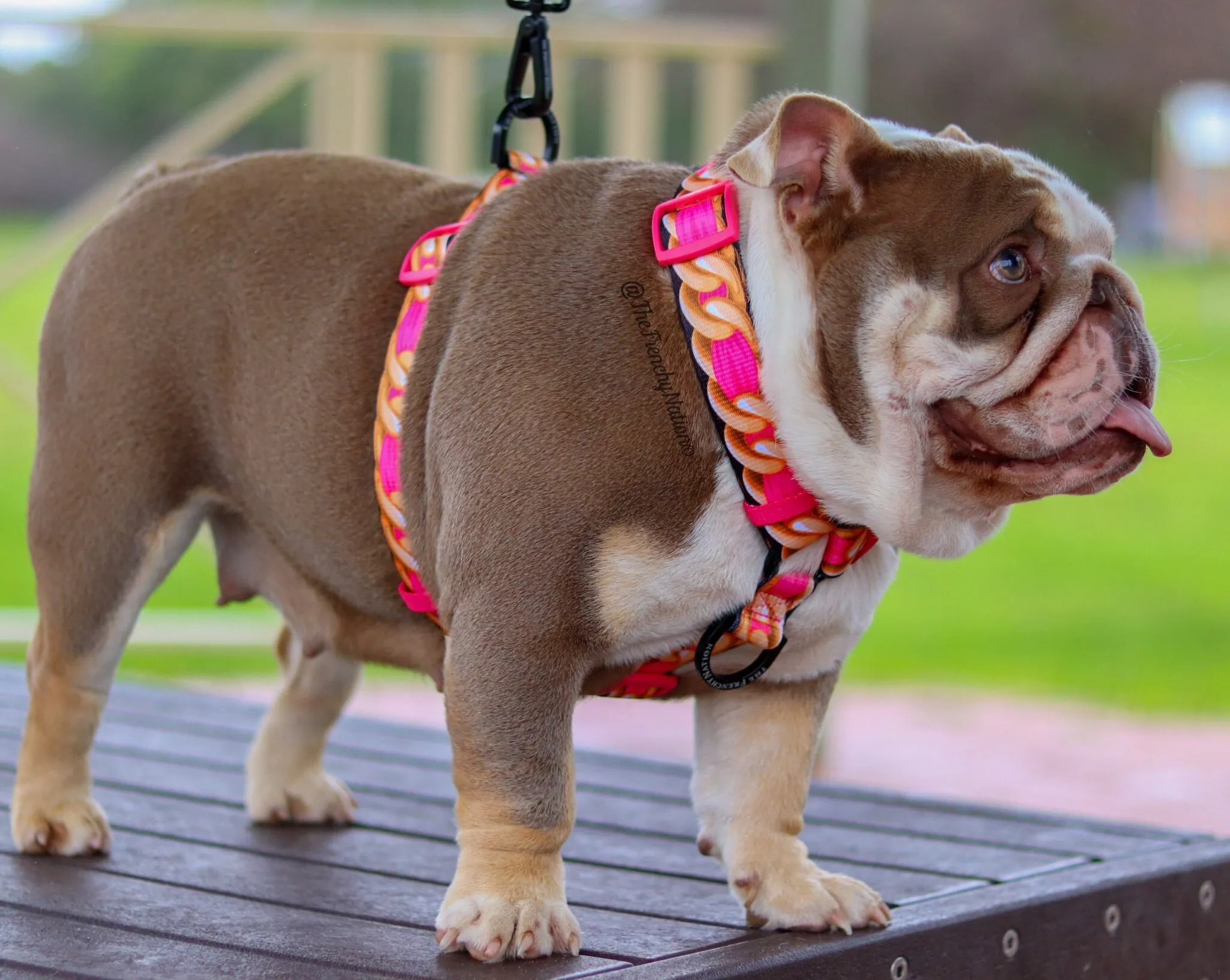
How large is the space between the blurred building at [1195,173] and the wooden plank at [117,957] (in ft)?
48.4

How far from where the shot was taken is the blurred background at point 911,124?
237 inches

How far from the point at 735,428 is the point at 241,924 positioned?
1.04 m

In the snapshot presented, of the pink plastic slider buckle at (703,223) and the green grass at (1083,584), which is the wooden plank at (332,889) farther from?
the green grass at (1083,584)

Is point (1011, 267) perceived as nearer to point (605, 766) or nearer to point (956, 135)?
point (956, 135)

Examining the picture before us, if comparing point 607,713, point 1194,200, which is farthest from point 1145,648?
point 1194,200

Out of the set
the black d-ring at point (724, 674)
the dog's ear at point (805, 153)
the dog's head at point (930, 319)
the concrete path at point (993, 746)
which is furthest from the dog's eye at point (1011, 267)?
the concrete path at point (993, 746)

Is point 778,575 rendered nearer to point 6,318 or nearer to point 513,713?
point 513,713

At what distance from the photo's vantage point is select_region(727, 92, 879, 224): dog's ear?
214 centimetres

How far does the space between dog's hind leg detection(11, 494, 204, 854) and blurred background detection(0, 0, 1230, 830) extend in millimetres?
848

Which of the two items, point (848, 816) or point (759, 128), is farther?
point (848, 816)

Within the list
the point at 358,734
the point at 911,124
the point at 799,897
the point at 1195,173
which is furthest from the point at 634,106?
the point at 1195,173

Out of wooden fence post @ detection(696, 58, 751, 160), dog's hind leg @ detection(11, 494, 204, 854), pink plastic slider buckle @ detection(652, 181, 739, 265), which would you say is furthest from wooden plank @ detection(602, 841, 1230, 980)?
wooden fence post @ detection(696, 58, 751, 160)

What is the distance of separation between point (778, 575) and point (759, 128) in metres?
0.61

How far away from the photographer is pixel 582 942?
2467mm
